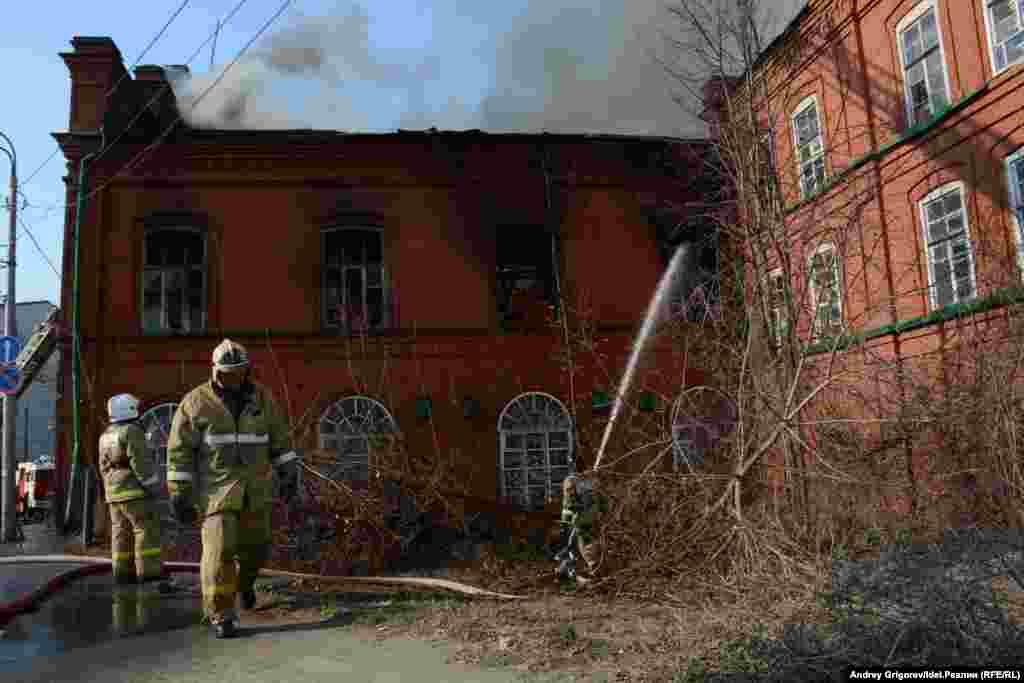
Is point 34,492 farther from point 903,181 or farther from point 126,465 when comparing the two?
point 903,181

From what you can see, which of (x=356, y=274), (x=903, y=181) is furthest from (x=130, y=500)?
(x=903, y=181)

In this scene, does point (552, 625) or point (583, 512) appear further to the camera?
point (583, 512)

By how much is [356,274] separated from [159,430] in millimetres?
4469

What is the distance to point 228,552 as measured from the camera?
4.68 metres

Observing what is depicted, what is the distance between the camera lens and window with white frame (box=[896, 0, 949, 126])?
13.0 meters

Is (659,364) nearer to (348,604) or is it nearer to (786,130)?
(786,130)

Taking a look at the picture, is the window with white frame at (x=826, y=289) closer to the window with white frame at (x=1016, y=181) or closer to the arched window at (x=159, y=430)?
the window with white frame at (x=1016, y=181)

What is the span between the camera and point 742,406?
6.65m

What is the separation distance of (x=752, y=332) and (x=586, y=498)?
206 cm

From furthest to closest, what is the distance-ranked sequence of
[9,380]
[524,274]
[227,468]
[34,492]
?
1. [34,492]
2. [524,274]
3. [9,380]
4. [227,468]

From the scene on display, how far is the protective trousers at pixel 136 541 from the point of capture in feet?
20.5

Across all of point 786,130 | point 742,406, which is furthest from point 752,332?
point 786,130

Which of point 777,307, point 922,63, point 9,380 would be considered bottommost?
point 777,307

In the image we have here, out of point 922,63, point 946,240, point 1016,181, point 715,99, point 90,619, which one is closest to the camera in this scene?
point 90,619
